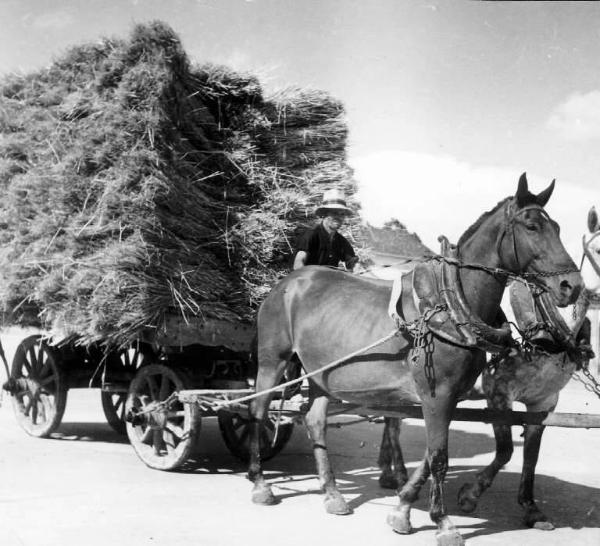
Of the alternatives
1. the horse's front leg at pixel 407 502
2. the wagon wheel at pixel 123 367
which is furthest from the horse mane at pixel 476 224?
the wagon wheel at pixel 123 367

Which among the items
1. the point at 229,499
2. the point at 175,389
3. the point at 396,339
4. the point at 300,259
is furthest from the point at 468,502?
the point at 175,389

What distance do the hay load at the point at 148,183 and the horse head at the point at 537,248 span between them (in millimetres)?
2773

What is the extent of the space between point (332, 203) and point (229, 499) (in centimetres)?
281

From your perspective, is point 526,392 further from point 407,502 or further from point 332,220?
point 332,220

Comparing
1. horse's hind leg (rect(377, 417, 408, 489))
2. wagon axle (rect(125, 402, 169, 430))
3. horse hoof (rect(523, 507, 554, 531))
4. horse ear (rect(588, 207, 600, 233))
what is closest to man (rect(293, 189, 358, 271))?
horse's hind leg (rect(377, 417, 408, 489))

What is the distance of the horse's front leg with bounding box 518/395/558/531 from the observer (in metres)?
5.24

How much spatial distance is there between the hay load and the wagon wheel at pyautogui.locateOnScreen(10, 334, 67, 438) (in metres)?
0.81

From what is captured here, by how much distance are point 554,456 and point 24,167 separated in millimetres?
6777

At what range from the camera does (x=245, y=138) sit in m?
7.05

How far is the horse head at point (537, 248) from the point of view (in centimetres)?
438

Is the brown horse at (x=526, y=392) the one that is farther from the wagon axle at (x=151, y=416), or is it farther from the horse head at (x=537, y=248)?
the wagon axle at (x=151, y=416)

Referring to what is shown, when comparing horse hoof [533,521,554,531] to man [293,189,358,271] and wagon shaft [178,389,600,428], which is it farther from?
man [293,189,358,271]

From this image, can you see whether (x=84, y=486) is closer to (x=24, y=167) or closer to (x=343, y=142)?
(x=24, y=167)

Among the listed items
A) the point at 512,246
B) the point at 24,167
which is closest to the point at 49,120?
the point at 24,167
